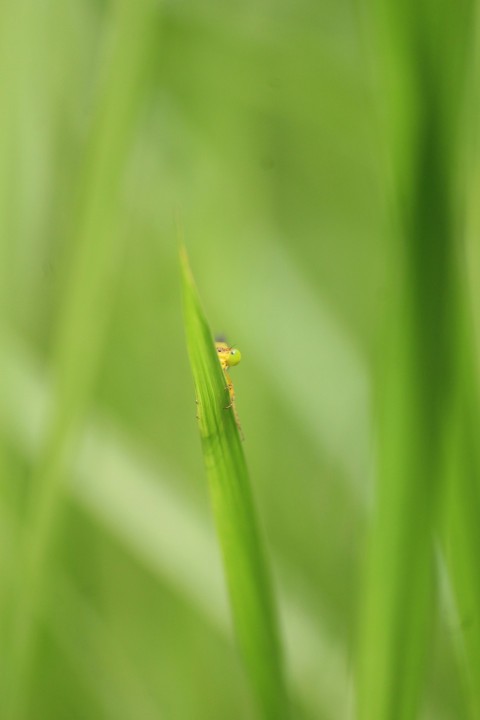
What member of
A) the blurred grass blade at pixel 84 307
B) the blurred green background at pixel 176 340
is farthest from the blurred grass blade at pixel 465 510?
the blurred grass blade at pixel 84 307

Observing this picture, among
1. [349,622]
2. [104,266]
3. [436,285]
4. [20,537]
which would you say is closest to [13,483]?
[20,537]

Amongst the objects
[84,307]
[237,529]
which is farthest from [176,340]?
[237,529]

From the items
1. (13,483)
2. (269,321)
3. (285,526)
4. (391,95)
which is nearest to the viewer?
(391,95)

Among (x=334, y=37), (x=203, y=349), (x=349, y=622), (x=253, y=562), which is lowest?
(x=349, y=622)

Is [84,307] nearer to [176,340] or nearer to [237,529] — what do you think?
[237,529]

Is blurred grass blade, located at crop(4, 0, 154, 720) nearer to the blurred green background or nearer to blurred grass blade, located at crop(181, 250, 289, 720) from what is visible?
the blurred green background

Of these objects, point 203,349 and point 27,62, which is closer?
point 203,349

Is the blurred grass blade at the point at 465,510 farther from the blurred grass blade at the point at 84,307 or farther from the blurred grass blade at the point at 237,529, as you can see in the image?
the blurred grass blade at the point at 84,307

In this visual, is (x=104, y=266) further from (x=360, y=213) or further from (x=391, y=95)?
(x=360, y=213)
